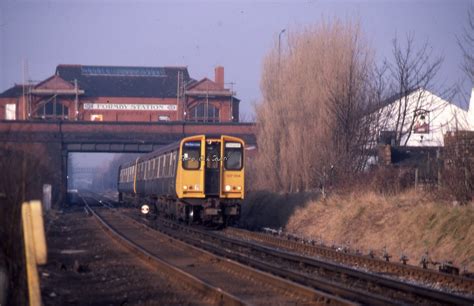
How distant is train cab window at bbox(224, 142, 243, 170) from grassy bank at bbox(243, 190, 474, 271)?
322 cm

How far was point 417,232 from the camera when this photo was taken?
18.8 m

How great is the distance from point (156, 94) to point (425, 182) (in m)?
53.2

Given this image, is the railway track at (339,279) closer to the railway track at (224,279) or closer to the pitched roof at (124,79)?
the railway track at (224,279)

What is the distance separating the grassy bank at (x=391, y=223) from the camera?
17.1 metres

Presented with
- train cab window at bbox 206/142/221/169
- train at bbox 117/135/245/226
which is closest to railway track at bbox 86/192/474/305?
train at bbox 117/135/245/226

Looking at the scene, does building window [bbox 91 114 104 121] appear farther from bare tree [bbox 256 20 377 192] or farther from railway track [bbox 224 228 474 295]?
railway track [bbox 224 228 474 295]

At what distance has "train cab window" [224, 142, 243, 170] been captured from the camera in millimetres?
26600

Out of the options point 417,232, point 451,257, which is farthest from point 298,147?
point 451,257

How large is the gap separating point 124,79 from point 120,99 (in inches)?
254

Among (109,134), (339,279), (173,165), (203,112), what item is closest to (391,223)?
(339,279)

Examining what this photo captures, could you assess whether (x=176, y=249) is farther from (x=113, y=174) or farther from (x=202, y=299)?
(x=113, y=174)

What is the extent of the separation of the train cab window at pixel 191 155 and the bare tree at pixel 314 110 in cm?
673

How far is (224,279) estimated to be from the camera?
14094mm

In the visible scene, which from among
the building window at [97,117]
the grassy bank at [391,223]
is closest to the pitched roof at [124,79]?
the building window at [97,117]
